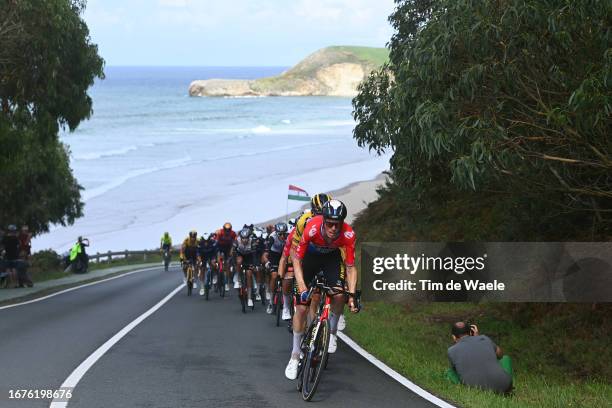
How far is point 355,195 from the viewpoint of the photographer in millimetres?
66250

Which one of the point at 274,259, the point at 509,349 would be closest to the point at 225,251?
the point at 274,259

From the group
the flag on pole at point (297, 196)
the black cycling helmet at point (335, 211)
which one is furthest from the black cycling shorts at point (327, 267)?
the flag on pole at point (297, 196)

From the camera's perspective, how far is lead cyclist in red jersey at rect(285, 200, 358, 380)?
9.66 metres

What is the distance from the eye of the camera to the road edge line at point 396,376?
31.1 feet

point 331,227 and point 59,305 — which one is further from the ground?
point 331,227

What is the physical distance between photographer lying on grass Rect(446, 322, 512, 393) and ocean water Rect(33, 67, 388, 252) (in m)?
47.6

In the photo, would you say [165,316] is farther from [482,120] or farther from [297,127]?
[297,127]

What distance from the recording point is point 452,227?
28797 mm

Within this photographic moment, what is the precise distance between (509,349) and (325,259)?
24.1 ft

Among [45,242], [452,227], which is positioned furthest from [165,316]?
[45,242]

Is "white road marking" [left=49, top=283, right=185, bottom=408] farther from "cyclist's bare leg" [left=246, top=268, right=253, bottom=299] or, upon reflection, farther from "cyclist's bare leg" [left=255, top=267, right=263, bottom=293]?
"cyclist's bare leg" [left=255, top=267, right=263, bottom=293]

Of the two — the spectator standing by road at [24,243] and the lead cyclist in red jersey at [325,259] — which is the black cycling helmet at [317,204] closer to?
the lead cyclist in red jersey at [325,259]

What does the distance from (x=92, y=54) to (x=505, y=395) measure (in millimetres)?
19452

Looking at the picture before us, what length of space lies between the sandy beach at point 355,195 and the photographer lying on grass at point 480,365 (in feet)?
147
